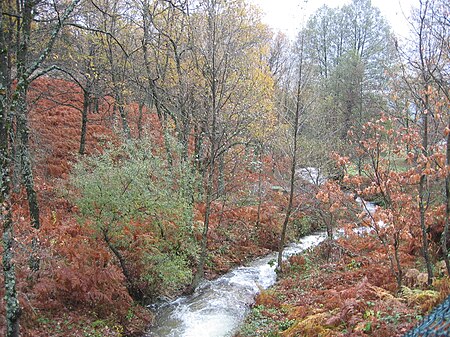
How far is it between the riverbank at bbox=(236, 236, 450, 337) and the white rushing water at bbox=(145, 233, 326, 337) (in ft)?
1.73

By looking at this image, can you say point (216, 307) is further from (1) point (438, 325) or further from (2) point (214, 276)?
(1) point (438, 325)

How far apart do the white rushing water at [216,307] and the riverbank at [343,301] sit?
527 millimetres

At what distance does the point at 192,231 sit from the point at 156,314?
7.93 ft

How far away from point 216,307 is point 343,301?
3.57 m

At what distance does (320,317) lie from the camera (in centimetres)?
673

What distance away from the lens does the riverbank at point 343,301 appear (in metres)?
5.79

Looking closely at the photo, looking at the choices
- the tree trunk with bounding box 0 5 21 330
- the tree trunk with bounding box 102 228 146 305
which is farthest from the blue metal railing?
the tree trunk with bounding box 102 228 146 305

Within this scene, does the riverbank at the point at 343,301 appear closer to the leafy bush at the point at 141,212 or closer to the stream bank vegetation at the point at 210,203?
the stream bank vegetation at the point at 210,203

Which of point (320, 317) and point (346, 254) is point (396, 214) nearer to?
point (320, 317)

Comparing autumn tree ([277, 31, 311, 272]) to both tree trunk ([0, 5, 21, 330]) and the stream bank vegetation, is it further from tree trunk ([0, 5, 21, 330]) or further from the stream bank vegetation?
tree trunk ([0, 5, 21, 330])

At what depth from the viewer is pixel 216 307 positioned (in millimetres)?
9562

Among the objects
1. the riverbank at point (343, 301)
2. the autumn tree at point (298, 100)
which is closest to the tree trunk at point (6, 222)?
the riverbank at point (343, 301)

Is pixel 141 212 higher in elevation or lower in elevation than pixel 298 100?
lower

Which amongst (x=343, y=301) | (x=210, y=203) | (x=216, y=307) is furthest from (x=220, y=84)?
(x=343, y=301)
